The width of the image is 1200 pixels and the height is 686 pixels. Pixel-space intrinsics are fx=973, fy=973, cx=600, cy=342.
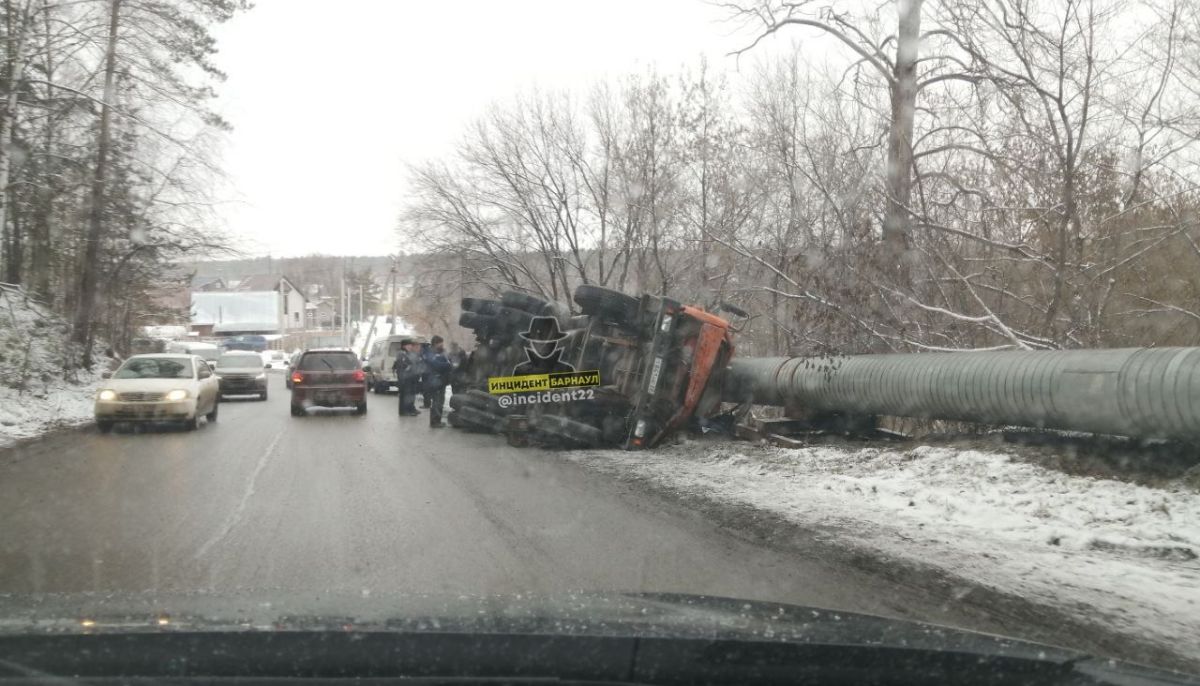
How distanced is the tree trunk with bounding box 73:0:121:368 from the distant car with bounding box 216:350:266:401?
4.01m

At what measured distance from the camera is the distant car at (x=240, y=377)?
30422 mm

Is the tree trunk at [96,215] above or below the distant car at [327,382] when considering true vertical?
above

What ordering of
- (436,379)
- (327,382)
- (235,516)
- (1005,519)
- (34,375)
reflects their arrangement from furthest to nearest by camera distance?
(34,375), (327,382), (436,379), (235,516), (1005,519)

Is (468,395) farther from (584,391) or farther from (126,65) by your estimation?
(126,65)

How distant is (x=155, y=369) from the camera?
1958cm

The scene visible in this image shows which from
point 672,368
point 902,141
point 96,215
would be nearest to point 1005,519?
point 672,368

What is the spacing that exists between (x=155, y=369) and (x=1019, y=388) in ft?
53.5

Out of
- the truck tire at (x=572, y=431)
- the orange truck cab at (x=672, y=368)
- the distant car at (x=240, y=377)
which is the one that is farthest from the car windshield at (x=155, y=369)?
the distant car at (x=240, y=377)

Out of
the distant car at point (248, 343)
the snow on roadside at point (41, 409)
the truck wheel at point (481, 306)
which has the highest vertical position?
the truck wheel at point (481, 306)

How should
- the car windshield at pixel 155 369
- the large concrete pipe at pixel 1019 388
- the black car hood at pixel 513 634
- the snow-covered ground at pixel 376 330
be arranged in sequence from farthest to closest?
the snow-covered ground at pixel 376 330
the car windshield at pixel 155 369
the large concrete pipe at pixel 1019 388
the black car hood at pixel 513 634

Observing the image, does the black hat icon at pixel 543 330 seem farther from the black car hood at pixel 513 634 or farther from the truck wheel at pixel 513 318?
the black car hood at pixel 513 634

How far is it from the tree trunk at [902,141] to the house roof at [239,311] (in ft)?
304

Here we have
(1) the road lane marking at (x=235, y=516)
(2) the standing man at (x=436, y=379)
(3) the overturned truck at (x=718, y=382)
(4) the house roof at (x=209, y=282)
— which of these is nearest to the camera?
(1) the road lane marking at (x=235, y=516)

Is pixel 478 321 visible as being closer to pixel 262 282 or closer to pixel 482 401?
pixel 482 401
